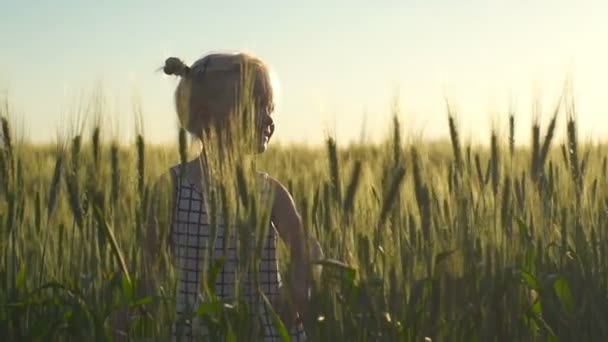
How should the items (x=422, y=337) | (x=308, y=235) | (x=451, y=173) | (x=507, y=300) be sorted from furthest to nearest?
1. (x=451, y=173)
2. (x=507, y=300)
3. (x=422, y=337)
4. (x=308, y=235)

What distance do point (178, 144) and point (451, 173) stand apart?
2.33ft

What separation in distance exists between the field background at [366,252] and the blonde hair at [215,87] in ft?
0.67

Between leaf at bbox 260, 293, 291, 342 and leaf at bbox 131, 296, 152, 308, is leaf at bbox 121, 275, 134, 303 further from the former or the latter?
leaf at bbox 260, 293, 291, 342

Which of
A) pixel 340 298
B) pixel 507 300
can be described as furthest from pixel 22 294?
pixel 507 300

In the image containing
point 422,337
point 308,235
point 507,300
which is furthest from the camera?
point 507,300

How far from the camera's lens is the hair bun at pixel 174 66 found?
2.75 metres

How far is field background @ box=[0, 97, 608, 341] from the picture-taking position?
2.15 m

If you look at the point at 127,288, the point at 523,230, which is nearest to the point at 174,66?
the point at 127,288

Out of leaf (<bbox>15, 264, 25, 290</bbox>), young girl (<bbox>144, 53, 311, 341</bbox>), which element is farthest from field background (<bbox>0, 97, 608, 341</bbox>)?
young girl (<bbox>144, 53, 311, 341</bbox>)

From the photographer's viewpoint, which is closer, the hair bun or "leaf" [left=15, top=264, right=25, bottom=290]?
"leaf" [left=15, top=264, right=25, bottom=290]

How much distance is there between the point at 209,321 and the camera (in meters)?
2.07

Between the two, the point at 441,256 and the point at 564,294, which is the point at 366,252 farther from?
the point at 564,294

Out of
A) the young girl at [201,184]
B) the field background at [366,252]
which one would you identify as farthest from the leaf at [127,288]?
the young girl at [201,184]

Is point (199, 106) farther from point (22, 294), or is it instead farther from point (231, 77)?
point (22, 294)
